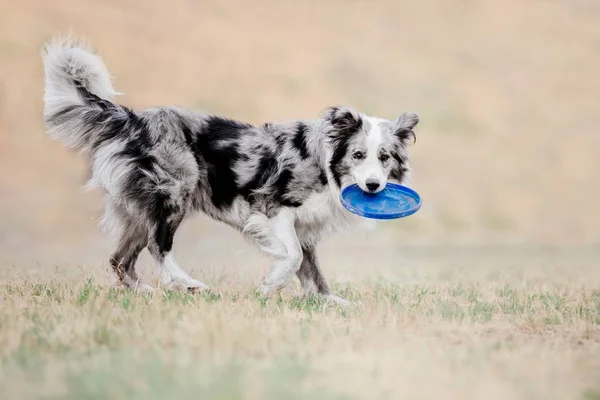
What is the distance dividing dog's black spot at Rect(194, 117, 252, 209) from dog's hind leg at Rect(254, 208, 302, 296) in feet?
1.78

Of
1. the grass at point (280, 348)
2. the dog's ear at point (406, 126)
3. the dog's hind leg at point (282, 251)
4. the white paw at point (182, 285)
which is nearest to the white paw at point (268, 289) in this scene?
the dog's hind leg at point (282, 251)

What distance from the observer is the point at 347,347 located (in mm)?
4848

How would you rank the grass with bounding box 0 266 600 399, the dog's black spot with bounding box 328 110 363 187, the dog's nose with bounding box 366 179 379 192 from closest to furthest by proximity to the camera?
the grass with bounding box 0 266 600 399 → the dog's nose with bounding box 366 179 379 192 → the dog's black spot with bounding box 328 110 363 187

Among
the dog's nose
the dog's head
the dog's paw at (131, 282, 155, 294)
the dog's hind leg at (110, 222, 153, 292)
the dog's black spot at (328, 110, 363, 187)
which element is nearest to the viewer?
the dog's nose

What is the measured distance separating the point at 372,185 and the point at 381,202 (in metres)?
0.40

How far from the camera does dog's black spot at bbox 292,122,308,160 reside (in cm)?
727

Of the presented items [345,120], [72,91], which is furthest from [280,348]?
[72,91]

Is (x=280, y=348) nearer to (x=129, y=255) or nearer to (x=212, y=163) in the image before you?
(x=212, y=163)

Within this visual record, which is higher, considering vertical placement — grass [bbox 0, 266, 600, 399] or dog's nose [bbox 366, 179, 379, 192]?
dog's nose [bbox 366, 179, 379, 192]

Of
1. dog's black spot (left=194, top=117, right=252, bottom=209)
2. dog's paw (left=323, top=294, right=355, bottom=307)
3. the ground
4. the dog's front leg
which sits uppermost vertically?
dog's black spot (left=194, top=117, right=252, bottom=209)

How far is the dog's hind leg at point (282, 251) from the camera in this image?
7.07m

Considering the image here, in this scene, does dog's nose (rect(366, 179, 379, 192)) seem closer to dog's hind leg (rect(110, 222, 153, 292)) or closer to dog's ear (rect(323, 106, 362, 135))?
dog's ear (rect(323, 106, 362, 135))

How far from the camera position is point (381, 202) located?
700 centimetres

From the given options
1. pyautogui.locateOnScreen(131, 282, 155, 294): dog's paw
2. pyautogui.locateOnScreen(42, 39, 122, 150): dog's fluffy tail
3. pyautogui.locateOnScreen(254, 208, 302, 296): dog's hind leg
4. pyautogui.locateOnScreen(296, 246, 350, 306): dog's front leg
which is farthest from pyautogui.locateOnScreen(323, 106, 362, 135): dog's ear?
pyautogui.locateOnScreen(131, 282, 155, 294): dog's paw
